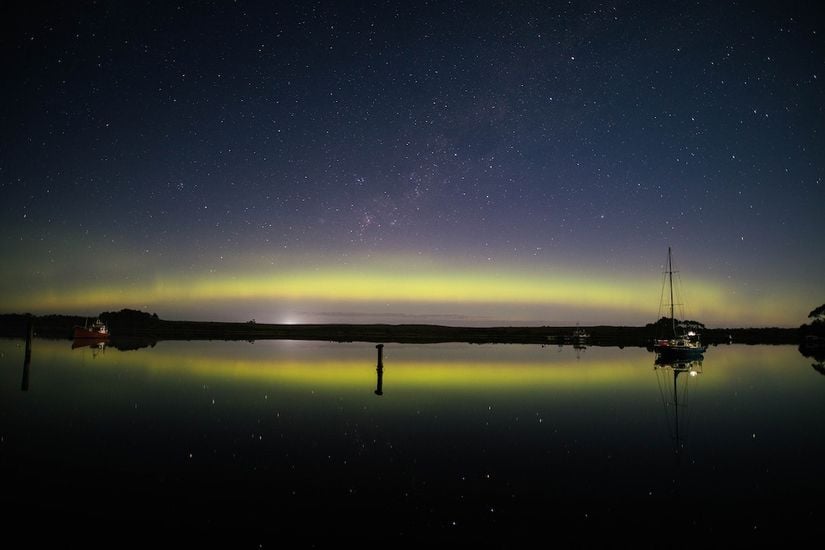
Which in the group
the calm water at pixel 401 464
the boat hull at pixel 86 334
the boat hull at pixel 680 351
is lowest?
the calm water at pixel 401 464

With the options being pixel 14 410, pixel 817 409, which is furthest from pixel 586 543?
pixel 817 409

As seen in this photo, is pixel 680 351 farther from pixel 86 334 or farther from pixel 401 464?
pixel 86 334

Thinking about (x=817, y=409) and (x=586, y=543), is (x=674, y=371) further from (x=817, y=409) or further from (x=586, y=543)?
(x=586, y=543)

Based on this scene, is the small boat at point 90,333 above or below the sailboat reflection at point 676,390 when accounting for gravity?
above

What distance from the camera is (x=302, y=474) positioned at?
48.7ft

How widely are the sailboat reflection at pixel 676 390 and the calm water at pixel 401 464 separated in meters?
0.26

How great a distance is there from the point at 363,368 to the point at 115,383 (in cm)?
2012

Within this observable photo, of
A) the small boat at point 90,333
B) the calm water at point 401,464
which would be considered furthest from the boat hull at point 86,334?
the calm water at point 401,464

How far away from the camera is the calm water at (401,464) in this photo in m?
11.2

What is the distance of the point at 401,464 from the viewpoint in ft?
53.1

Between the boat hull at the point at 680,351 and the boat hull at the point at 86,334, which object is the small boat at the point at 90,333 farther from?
the boat hull at the point at 680,351

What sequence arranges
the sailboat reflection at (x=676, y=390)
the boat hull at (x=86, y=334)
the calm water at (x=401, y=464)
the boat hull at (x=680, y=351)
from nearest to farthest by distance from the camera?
the calm water at (x=401, y=464), the sailboat reflection at (x=676, y=390), the boat hull at (x=680, y=351), the boat hull at (x=86, y=334)

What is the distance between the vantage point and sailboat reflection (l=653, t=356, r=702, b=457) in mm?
22547

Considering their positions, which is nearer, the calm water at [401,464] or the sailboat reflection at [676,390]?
the calm water at [401,464]
